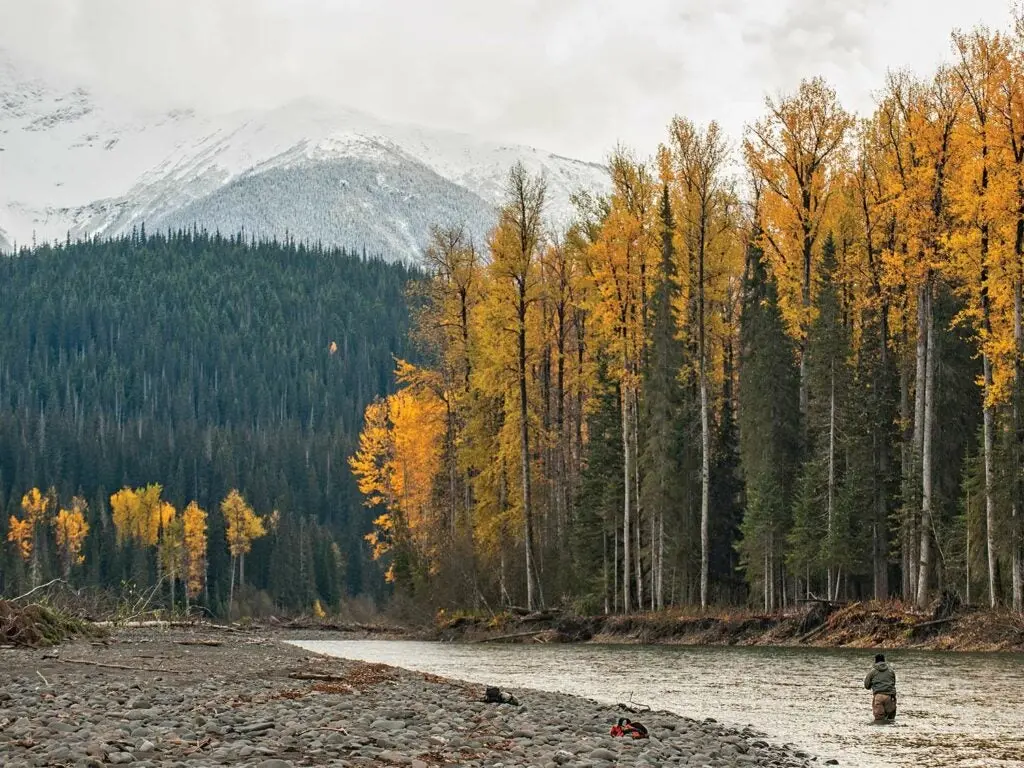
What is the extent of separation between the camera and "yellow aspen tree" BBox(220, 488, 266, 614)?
115569 millimetres

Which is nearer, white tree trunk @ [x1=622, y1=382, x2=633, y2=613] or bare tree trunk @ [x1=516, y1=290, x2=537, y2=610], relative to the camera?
white tree trunk @ [x1=622, y1=382, x2=633, y2=613]

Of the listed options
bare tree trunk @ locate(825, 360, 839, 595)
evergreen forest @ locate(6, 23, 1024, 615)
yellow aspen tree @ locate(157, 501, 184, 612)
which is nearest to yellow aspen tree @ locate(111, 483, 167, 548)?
yellow aspen tree @ locate(157, 501, 184, 612)

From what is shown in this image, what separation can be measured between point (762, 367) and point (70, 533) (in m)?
96.3

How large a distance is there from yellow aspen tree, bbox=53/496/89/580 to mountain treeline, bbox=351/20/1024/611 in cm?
7574

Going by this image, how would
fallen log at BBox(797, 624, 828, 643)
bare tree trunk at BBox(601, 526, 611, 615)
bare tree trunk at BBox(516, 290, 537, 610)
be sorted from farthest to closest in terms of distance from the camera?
1. bare tree trunk at BBox(601, 526, 611, 615)
2. bare tree trunk at BBox(516, 290, 537, 610)
3. fallen log at BBox(797, 624, 828, 643)

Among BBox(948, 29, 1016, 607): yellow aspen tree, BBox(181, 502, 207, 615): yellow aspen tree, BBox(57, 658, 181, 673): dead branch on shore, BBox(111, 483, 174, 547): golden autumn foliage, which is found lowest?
BBox(181, 502, 207, 615): yellow aspen tree

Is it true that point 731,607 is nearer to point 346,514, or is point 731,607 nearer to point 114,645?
point 114,645

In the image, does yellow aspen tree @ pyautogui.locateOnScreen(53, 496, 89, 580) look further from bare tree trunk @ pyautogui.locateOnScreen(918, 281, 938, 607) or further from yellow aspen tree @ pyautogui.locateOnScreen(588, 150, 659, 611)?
bare tree trunk @ pyautogui.locateOnScreen(918, 281, 938, 607)

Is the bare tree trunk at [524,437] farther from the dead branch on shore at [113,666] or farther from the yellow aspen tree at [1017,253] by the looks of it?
the dead branch on shore at [113,666]

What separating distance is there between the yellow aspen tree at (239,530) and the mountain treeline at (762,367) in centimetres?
7084

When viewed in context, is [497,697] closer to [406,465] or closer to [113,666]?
[113,666]

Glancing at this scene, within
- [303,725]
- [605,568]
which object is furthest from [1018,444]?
[303,725]

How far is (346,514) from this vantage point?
534 feet

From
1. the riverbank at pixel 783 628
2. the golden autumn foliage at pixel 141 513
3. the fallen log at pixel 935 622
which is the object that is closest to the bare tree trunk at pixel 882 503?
the riverbank at pixel 783 628
